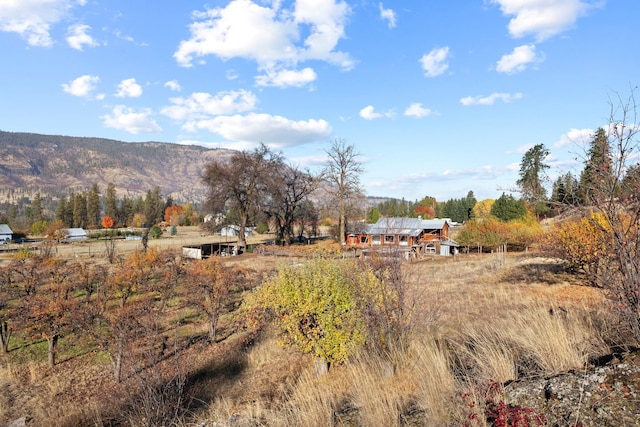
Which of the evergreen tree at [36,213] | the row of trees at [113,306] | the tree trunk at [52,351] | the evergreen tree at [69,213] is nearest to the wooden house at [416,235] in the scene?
the row of trees at [113,306]

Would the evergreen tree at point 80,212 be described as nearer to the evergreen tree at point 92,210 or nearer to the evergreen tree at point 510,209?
the evergreen tree at point 92,210

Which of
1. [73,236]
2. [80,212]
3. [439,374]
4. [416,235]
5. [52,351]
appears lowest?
[52,351]

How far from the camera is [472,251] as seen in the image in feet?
150

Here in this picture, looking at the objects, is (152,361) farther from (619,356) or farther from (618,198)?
(618,198)

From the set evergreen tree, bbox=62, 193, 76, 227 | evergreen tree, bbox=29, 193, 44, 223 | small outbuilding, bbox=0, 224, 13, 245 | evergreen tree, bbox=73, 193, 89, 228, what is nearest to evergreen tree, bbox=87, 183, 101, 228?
evergreen tree, bbox=73, 193, 89, 228

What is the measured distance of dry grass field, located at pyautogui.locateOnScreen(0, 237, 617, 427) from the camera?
4457 mm

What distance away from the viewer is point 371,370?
608 centimetres

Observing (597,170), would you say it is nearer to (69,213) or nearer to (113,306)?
(113,306)

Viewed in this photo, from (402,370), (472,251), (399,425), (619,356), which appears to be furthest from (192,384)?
(472,251)

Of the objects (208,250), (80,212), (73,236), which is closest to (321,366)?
(208,250)

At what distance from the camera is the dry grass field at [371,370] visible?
175 inches

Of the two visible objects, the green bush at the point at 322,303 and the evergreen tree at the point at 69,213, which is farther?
the evergreen tree at the point at 69,213

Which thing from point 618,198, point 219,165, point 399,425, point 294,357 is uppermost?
point 219,165

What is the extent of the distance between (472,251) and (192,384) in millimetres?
40863
